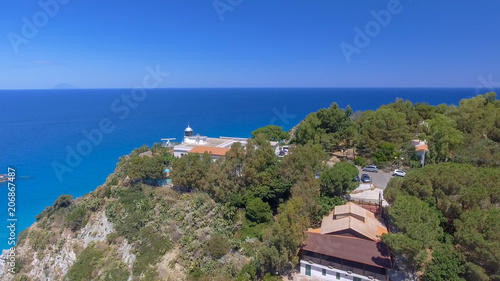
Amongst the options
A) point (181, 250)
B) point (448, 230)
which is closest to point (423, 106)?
point (448, 230)

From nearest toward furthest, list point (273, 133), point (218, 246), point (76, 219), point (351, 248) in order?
point (351, 248) → point (218, 246) → point (76, 219) → point (273, 133)

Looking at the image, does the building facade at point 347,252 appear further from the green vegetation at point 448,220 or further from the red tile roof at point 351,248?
the green vegetation at point 448,220

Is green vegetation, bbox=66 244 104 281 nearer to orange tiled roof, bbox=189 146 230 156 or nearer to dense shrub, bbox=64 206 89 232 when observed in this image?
dense shrub, bbox=64 206 89 232

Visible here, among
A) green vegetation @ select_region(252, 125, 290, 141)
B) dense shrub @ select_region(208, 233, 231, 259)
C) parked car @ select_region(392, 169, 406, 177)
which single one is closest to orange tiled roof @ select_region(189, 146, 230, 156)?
dense shrub @ select_region(208, 233, 231, 259)

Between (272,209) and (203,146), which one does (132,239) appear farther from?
(203,146)

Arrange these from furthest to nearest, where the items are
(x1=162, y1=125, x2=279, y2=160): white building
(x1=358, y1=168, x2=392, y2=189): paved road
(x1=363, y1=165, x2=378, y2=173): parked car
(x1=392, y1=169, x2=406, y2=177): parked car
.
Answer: (x1=363, y1=165, x2=378, y2=173): parked car < (x1=162, y1=125, x2=279, y2=160): white building < (x1=392, y1=169, x2=406, y2=177): parked car < (x1=358, y1=168, x2=392, y2=189): paved road

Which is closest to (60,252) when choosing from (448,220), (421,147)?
(448,220)

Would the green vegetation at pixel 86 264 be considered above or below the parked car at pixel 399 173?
below

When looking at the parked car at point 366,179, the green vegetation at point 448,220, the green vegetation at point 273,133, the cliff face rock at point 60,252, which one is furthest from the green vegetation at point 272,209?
the green vegetation at point 273,133
